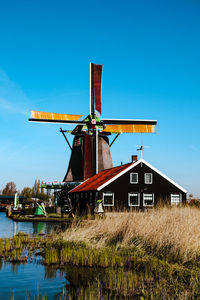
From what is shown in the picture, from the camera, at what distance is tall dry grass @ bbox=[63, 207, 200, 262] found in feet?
30.6

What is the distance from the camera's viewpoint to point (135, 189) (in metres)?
30.0

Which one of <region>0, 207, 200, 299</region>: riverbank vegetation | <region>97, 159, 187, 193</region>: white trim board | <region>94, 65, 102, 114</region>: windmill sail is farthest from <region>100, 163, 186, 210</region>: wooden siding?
<region>0, 207, 200, 299</region>: riverbank vegetation

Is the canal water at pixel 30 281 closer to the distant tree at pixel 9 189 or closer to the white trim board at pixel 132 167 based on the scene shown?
the white trim board at pixel 132 167

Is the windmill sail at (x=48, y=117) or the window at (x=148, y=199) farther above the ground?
A: the windmill sail at (x=48, y=117)

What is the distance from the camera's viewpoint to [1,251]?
1138 centimetres

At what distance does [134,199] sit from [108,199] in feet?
8.33

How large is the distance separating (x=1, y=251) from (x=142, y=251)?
476cm

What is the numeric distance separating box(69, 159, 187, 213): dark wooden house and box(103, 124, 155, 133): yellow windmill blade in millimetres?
8992

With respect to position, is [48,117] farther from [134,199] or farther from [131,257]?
[131,257]

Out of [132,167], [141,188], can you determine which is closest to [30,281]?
[132,167]

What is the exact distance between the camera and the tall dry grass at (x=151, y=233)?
9.34 m

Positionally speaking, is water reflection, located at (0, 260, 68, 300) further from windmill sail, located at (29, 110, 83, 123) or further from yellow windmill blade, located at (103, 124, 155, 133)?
yellow windmill blade, located at (103, 124, 155, 133)

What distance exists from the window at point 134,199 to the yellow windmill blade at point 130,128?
10701mm

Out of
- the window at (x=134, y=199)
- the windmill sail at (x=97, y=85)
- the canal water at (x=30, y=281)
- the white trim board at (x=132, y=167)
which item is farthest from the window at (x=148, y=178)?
the canal water at (x=30, y=281)
